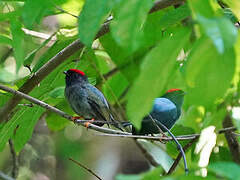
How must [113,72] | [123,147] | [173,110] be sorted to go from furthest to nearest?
[123,147] → [113,72] → [173,110]

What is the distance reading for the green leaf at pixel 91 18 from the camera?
4.61ft

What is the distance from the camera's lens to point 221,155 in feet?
9.77

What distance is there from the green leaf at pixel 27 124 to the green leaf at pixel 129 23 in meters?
1.52

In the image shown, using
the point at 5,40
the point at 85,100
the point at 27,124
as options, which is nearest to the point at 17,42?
the point at 5,40

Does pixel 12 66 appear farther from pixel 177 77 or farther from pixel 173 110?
pixel 177 77

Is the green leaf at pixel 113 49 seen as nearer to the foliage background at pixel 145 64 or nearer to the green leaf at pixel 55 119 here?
the foliage background at pixel 145 64

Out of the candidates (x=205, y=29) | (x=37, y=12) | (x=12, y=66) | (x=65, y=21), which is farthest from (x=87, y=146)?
(x=205, y=29)

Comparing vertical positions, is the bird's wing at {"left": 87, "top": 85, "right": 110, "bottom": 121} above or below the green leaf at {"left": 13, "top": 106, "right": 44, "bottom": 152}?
below

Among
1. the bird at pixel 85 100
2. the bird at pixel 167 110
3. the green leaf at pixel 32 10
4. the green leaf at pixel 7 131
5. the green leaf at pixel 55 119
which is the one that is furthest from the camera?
the green leaf at pixel 55 119

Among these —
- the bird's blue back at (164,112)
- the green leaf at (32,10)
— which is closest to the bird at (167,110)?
the bird's blue back at (164,112)

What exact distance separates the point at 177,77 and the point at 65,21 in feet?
7.33

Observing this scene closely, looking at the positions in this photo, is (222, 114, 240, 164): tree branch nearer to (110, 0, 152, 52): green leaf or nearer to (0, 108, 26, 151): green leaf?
(0, 108, 26, 151): green leaf

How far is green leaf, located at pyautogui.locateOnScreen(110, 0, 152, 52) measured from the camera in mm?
1338

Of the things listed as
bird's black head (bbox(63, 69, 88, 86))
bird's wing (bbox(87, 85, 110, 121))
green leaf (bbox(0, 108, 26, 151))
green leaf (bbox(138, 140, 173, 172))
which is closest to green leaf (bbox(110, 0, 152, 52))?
green leaf (bbox(0, 108, 26, 151))
